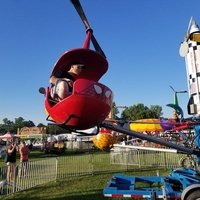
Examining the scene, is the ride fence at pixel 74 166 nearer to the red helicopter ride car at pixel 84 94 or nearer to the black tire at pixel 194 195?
the black tire at pixel 194 195

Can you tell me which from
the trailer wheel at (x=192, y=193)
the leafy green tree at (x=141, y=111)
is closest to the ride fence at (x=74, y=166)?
the trailer wheel at (x=192, y=193)

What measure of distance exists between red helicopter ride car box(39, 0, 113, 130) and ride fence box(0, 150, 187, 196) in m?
6.86

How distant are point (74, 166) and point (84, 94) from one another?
442 inches

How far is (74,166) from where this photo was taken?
46.6 ft

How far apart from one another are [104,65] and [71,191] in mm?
7015

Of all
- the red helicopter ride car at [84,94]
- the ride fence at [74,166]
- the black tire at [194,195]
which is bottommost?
the black tire at [194,195]

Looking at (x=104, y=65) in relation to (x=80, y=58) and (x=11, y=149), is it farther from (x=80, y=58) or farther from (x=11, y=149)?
(x=11, y=149)

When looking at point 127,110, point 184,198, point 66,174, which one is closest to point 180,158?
point 66,174

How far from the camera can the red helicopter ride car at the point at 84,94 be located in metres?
3.43

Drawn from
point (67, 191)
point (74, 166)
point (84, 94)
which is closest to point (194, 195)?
point (84, 94)

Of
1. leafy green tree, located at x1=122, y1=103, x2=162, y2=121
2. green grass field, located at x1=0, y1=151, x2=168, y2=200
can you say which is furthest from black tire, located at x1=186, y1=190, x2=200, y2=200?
leafy green tree, located at x1=122, y1=103, x2=162, y2=121

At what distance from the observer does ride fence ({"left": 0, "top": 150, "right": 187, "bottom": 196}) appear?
1045 centimetres

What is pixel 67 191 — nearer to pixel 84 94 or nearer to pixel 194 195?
pixel 194 195

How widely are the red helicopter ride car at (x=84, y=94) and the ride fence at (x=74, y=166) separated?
22.5ft
